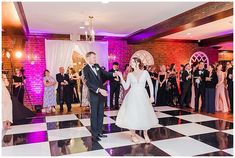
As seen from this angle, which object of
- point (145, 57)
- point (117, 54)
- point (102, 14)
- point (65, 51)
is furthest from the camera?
point (145, 57)

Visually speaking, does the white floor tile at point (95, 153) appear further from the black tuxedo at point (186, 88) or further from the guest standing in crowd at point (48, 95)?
the black tuxedo at point (186, 88)

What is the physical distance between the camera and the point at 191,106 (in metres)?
7.20

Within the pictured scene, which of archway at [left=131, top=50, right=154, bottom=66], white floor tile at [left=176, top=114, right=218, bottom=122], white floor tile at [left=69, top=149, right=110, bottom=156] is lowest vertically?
white floor tile at [left=69, top=149, right=110, bottom=156]

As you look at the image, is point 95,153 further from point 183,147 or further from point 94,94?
point 183,147

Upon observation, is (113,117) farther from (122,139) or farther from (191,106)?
(191,106)

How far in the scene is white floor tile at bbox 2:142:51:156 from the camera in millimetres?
3452

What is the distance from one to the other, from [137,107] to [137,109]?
0.03 metres

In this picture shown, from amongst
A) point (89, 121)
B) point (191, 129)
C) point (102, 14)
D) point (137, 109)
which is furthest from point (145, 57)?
point (137, 109)

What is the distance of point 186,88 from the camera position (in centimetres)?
722

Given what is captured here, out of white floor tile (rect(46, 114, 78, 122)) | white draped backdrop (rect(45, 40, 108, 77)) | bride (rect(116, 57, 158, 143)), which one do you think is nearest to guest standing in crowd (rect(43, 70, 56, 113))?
white floor tile (rect(46, 114, 78, 122))

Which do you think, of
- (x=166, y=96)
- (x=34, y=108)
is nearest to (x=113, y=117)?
(x=166, y=96)

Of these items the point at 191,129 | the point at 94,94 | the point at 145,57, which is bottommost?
the point at 191,129

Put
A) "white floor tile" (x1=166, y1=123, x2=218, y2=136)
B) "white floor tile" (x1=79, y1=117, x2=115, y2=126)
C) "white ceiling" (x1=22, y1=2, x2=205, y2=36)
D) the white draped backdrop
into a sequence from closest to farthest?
"white floor tile" (x1=166, y1=123, x2=218, y2=136) < "white ceiling" (x1=22, y1=2, x2=205, y2=36) < "white floor tile" (x1=79, y1=117, x2=115, y2=126) < the white draped backdrop

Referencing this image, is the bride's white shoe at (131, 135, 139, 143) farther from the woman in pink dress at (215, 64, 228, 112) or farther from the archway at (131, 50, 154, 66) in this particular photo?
the archway at (131, 50, 154, 66)
